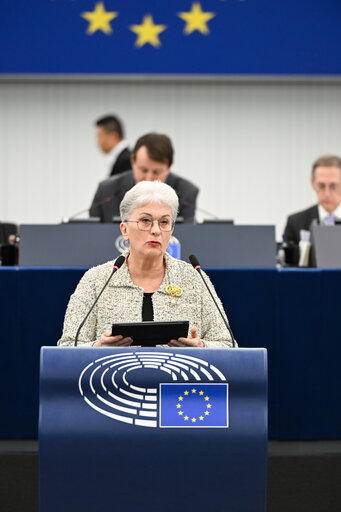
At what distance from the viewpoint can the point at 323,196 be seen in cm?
489

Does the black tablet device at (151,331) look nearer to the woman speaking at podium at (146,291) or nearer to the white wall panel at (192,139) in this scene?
the woman speaking at podium at (146,291)

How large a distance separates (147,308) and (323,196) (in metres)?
2.57

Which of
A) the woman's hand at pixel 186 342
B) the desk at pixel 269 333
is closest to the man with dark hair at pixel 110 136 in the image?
the desk at pixel 269 333

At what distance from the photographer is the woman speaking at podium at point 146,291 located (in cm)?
254

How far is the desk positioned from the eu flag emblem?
1.21m

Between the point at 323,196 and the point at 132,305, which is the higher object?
the point at 323,196

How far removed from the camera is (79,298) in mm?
2525

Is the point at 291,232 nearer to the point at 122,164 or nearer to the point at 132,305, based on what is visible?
the point at 122,164

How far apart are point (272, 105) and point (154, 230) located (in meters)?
6.08
